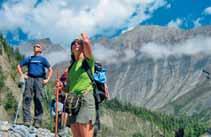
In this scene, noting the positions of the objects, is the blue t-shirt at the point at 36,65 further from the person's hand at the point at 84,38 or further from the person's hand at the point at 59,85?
the person's hand at the point at 84,38

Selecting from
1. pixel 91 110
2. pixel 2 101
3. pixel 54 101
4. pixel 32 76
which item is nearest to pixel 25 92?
pixel 32 76

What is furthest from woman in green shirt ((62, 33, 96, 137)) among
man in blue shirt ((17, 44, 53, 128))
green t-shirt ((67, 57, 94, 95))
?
man in blue shirt ((17, 44, 53, 128))

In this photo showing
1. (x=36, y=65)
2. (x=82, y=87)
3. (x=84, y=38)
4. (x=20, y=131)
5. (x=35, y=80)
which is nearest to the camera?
(x=84, y=38)

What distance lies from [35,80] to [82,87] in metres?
8.04

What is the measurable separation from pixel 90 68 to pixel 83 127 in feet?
3.90

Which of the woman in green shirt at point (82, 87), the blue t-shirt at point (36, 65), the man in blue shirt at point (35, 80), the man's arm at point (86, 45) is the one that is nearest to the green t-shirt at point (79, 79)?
the woman in green shirt at point (82, 87)

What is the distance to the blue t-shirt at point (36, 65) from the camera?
730 inches

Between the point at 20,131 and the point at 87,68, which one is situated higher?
the point at 87,68

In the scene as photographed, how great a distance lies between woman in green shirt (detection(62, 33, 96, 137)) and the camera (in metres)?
10.6

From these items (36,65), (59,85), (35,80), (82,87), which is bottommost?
(82,87)

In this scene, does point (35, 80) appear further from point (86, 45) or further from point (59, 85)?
point (86, 45)

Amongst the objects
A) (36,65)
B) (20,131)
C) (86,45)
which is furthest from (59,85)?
(36,65)

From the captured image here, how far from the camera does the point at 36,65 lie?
18.5 m

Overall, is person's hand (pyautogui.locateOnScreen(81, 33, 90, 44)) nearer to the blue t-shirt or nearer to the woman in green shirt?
the woman in green shirt
